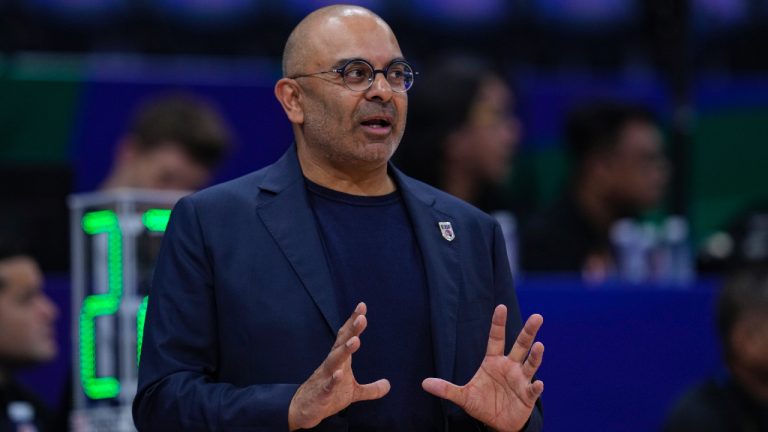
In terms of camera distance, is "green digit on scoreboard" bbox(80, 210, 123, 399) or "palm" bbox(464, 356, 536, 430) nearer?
"palm" bbox(464, 356, 536, 430)

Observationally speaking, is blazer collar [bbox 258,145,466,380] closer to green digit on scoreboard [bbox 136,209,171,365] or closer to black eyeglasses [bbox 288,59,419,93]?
black eyeglasses [bbox 288,59,419,93]

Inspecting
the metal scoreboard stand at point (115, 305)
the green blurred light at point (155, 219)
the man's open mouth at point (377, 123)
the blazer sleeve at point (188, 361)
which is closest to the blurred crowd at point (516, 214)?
the metal scoreboard stand at point (115, 305)

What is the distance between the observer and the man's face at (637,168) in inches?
228

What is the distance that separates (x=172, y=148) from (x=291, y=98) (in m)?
2.14

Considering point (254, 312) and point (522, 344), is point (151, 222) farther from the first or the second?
point (522, 344)

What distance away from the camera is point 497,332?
8.81 ft

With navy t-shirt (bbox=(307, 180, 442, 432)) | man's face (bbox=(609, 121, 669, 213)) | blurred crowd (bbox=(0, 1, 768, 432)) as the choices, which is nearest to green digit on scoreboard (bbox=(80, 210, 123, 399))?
blurred crowd (bbox=(0, 1, 768, 432))

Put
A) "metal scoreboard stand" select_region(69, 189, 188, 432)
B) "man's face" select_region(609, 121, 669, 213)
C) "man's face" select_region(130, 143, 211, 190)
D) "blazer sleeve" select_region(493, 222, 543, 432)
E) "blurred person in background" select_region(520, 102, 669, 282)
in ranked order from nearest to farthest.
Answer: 1. "blazer sleeve" select_region(493, 222, 543, 432)
2. "metal scoreboard stand" select_region(69, 189, 188, 432)
3. "man's face" select_region(130, 143, 211, 190)
4. "blurred person in background" select_region(520, 102, 669, 282)
5. "man's face" select_region(609, 121, 669, 213)

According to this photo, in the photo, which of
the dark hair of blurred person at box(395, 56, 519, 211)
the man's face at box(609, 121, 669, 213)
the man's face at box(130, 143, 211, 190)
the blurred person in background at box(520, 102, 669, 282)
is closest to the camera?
the man's face at box(130, 143, 211, 190)

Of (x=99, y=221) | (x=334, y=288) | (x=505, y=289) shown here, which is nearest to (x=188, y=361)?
(x=334, y=288)

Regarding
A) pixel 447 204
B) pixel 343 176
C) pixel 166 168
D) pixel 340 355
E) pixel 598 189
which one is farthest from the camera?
pixel 598 189

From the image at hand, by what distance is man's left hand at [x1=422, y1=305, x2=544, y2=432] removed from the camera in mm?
2682

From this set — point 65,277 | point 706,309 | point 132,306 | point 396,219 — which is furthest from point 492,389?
point 65,277

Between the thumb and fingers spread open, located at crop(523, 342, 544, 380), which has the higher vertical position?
fingers spread open, located at crop(523, 342, 544, 380)
